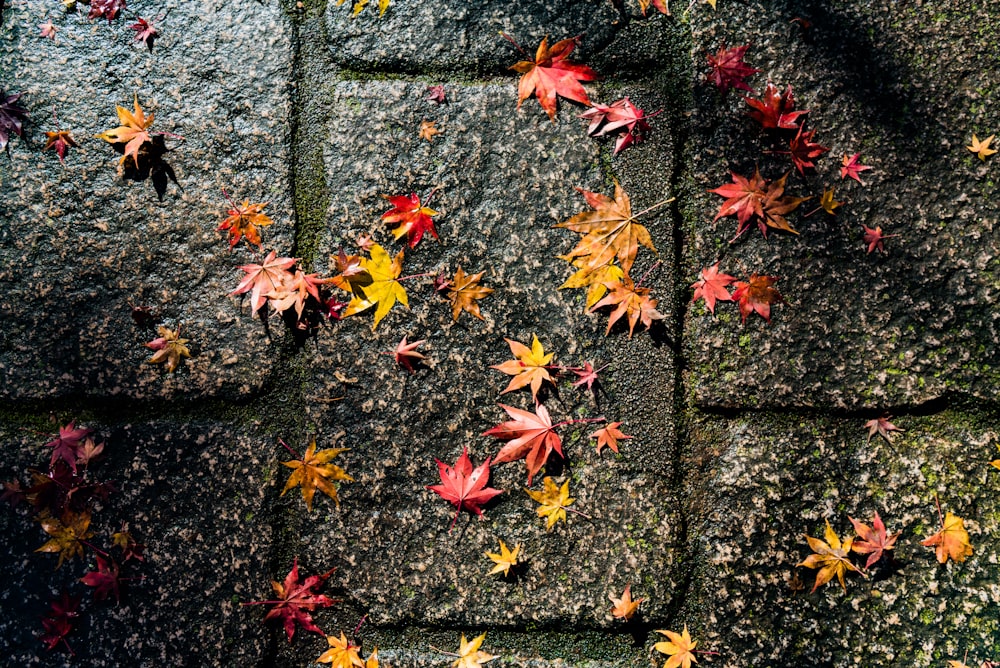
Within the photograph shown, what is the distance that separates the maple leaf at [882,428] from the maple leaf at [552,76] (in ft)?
3.13

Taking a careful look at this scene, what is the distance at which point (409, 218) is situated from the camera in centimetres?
153

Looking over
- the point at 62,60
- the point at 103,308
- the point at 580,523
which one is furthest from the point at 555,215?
→ the point at 62,60

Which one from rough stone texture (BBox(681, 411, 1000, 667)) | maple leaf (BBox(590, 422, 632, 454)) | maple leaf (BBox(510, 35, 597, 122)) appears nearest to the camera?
rough stone texture (BBox(681, 411, 1000, 667))

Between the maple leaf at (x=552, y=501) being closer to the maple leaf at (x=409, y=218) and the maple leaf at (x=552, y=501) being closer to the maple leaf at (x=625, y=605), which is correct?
the maple leaf at (x=625, y=605)

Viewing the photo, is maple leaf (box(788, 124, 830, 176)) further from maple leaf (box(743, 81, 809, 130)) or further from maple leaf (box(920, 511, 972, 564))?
maple leaf (box(920, 511, 972, 564))

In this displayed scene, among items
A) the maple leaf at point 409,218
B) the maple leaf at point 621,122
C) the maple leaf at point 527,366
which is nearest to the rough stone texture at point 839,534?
the maple leaf at point 527,366

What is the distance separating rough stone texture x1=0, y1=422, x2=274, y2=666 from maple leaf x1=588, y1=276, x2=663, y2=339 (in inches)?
32.8

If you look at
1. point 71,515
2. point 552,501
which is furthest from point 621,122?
point 71,515

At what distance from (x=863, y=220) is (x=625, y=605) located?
0.99m

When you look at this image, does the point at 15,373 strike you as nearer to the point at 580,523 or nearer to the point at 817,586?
the point at 580,523

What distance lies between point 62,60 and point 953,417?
2244 mm

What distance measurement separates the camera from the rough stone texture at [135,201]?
1532 mm

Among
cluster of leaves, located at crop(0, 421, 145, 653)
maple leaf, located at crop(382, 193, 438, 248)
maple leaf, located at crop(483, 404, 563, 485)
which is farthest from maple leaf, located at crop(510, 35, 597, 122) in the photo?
cluster of leaves, located at crop(0, 421, 145, 653)

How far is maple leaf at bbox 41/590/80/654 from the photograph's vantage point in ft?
4.71
